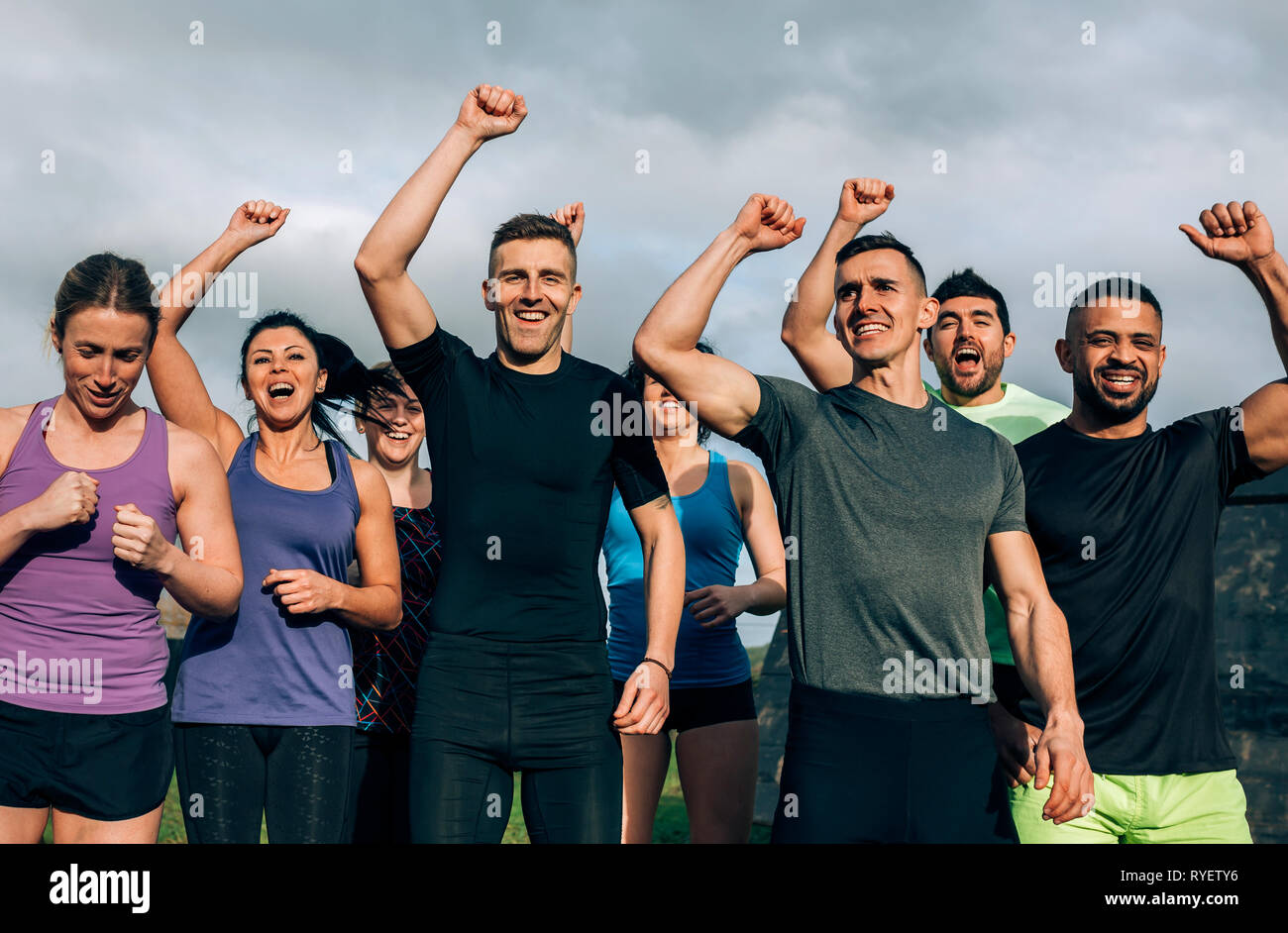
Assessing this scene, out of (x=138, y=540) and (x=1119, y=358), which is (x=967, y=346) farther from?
(x=138, y=540)

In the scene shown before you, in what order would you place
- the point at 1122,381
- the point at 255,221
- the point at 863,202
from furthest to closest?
the point at 255,221, the point at 863,202, the point at 1122,381

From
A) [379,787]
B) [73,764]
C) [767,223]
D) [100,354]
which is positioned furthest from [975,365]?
[73,764]

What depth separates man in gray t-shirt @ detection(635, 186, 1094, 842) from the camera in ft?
11.1

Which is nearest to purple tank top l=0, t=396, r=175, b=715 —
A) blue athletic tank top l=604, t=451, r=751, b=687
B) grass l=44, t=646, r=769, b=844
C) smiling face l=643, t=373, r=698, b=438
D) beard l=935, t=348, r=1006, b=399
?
blue athletic tank top l=604, t=451, r=751, b=687

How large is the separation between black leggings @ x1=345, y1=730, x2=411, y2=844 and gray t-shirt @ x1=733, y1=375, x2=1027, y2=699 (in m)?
1.88

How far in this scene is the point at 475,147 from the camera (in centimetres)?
397

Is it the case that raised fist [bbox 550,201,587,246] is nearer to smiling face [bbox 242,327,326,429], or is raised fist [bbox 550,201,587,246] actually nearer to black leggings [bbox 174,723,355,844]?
smiling face [bbox 242,327,326,429]

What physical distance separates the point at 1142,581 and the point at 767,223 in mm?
1797

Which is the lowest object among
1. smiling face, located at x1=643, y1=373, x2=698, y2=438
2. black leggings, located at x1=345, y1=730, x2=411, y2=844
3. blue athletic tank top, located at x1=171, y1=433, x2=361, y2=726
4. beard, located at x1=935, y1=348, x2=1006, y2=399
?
black leggings, located at x1=345, y1=730, x2=411, y2=844

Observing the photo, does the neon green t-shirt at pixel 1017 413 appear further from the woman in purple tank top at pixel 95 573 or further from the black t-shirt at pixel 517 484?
the woman in purple tank top at pixel 95 573

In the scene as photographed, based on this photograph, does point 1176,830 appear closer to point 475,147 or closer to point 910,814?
point 910,814

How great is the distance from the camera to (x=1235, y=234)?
4082 mm

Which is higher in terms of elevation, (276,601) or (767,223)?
(767,223)
